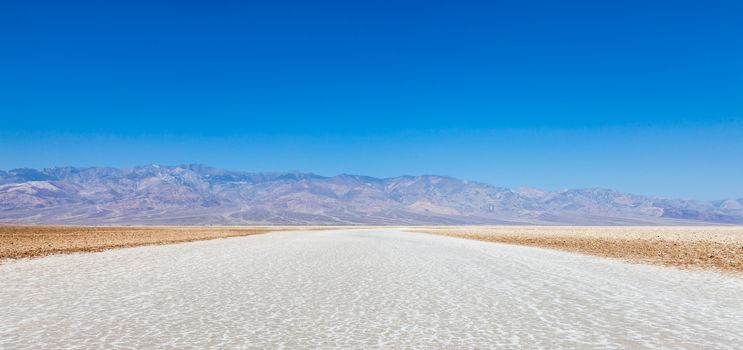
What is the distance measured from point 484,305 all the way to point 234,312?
3933 mm

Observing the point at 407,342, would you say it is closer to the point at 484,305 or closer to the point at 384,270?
the point at 484,305

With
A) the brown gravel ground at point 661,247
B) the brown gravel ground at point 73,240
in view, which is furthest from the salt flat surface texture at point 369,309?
the brown gravel ground at point 73,240

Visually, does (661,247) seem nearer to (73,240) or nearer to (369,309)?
(369,309)

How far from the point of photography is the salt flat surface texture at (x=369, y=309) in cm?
648

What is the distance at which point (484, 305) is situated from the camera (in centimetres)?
902

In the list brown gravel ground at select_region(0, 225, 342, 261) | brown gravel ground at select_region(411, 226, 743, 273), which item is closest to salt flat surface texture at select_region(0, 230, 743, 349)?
brown gravel ground at select_region(411, 226, 743, 273)

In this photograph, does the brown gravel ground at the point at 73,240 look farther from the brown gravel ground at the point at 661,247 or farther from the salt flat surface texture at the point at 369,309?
the brown gravel ground at the point at 661,247

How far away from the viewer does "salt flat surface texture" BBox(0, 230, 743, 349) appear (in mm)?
6484

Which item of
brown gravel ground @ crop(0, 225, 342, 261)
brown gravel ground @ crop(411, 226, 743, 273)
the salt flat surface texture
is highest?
brown gravel ground @ crop(411, 226, 743, 273)

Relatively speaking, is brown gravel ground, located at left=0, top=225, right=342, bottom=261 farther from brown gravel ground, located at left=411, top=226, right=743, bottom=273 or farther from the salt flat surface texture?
brown gravel ground, located at left=411, top=226, right=743, bottom=273

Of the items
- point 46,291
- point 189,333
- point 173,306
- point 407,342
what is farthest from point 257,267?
point 407,342

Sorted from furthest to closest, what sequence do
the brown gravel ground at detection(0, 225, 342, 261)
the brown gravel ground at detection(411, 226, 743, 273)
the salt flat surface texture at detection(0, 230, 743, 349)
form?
the brown gravel ground at detection(0, 225, 342, 261) → the brown gravel ground at detection(411, 226, 743, 273) → the salt flat surface texture at detection(0, 230, 743, 349)

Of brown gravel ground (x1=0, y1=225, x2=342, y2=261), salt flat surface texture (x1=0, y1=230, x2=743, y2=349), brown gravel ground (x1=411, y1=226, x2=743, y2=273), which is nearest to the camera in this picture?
salt flat surface texture (x1=0, y1=230, x2=743, y2=349)

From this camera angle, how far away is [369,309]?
8.60 metres
